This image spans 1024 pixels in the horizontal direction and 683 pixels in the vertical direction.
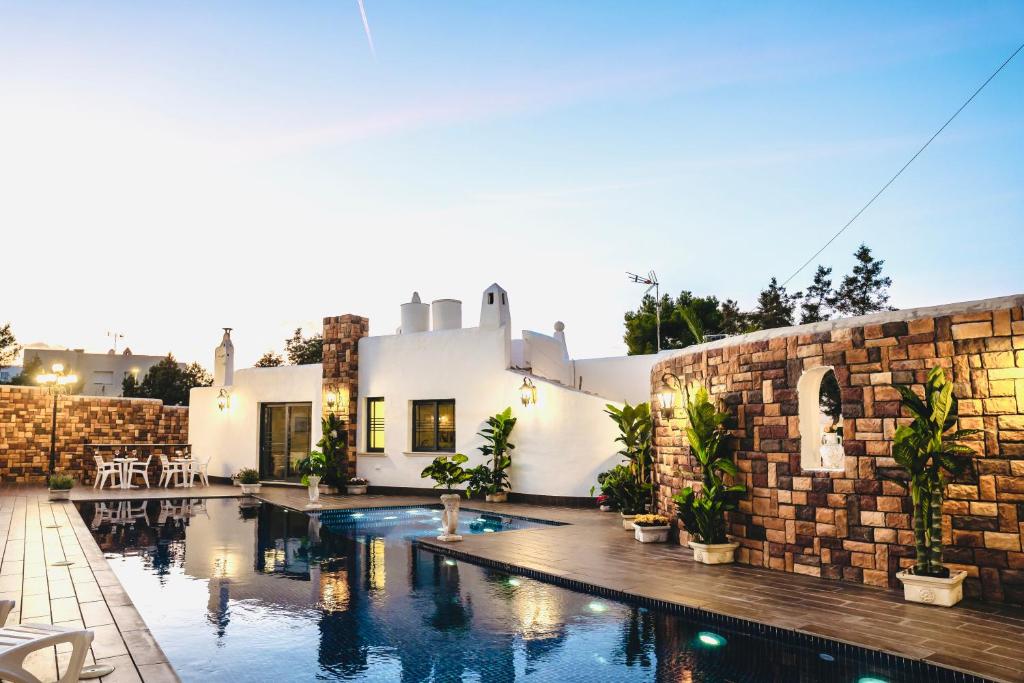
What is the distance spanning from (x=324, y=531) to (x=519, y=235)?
9797 millimetres

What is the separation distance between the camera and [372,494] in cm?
1686

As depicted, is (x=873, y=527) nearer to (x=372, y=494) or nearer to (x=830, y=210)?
(x=830, y=210)

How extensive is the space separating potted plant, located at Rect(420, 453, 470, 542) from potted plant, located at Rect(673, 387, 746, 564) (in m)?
3.62

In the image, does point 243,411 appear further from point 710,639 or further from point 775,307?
point 775,307

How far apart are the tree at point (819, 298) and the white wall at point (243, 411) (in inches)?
915

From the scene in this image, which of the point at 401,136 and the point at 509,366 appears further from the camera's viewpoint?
the point at 509,366

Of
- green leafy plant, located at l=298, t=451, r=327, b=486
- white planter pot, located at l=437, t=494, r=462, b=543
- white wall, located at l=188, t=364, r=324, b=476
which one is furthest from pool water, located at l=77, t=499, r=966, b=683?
white wall, located at l=188, t=364, r=324, b=476

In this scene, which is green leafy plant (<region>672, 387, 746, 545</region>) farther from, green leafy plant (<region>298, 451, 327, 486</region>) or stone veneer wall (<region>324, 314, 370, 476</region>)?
stone veneer wall (<region>324, 314, 370, 476</region>)

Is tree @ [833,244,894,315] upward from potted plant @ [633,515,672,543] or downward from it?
upward

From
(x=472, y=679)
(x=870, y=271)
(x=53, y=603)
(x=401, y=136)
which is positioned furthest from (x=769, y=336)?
(x=870, y=271)

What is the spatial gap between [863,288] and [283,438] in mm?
25969

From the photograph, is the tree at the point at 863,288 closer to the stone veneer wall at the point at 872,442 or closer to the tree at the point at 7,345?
the stone veneer wall at the point at 872,442

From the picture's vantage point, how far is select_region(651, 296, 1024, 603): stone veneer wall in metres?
5.70

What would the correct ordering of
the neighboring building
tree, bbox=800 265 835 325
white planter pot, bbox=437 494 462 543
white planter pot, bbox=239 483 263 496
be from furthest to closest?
the neighboring building, tree, bbox=800 265 835 325, white planter pot, bbox=239 483 263 496, white planter pot, bbox=437 494 462 543
